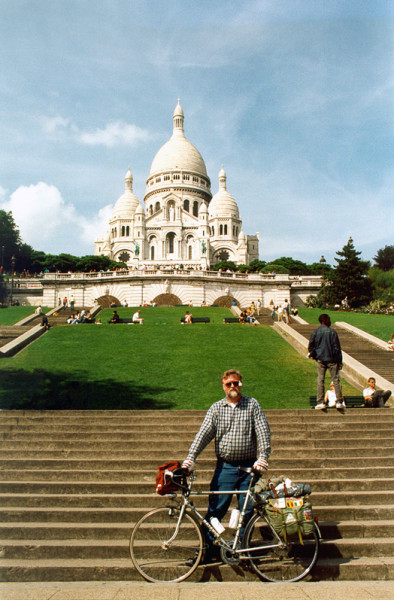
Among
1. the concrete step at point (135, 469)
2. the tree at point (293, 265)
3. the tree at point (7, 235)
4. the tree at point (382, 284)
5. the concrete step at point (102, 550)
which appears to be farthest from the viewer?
the tree at point (293, 265)

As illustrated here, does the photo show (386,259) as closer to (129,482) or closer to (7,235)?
(7,235)

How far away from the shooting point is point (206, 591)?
4227mm

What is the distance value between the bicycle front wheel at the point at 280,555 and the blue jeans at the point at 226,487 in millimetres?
220

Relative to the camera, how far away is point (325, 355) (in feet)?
28.4

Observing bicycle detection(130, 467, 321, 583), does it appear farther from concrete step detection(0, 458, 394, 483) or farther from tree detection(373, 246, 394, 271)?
tree detection(373, 246, 394, 271)

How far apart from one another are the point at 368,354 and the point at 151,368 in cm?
774

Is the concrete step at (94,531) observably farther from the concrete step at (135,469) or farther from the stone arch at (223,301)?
the stone arch at (223,301)

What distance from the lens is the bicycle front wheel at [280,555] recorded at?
14.7ft

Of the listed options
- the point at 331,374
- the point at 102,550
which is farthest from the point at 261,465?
the point at 331,374

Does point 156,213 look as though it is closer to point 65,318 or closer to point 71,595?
point 65,318

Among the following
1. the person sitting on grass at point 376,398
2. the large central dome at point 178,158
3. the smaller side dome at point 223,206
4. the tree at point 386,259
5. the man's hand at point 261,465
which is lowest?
the person sitting on grass at point 376,398

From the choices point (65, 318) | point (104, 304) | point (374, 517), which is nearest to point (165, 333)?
point (65, 318)

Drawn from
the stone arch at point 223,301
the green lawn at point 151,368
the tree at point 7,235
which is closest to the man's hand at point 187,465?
the green lawn at point 151,368

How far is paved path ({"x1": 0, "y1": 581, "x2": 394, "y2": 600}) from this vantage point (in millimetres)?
4098
